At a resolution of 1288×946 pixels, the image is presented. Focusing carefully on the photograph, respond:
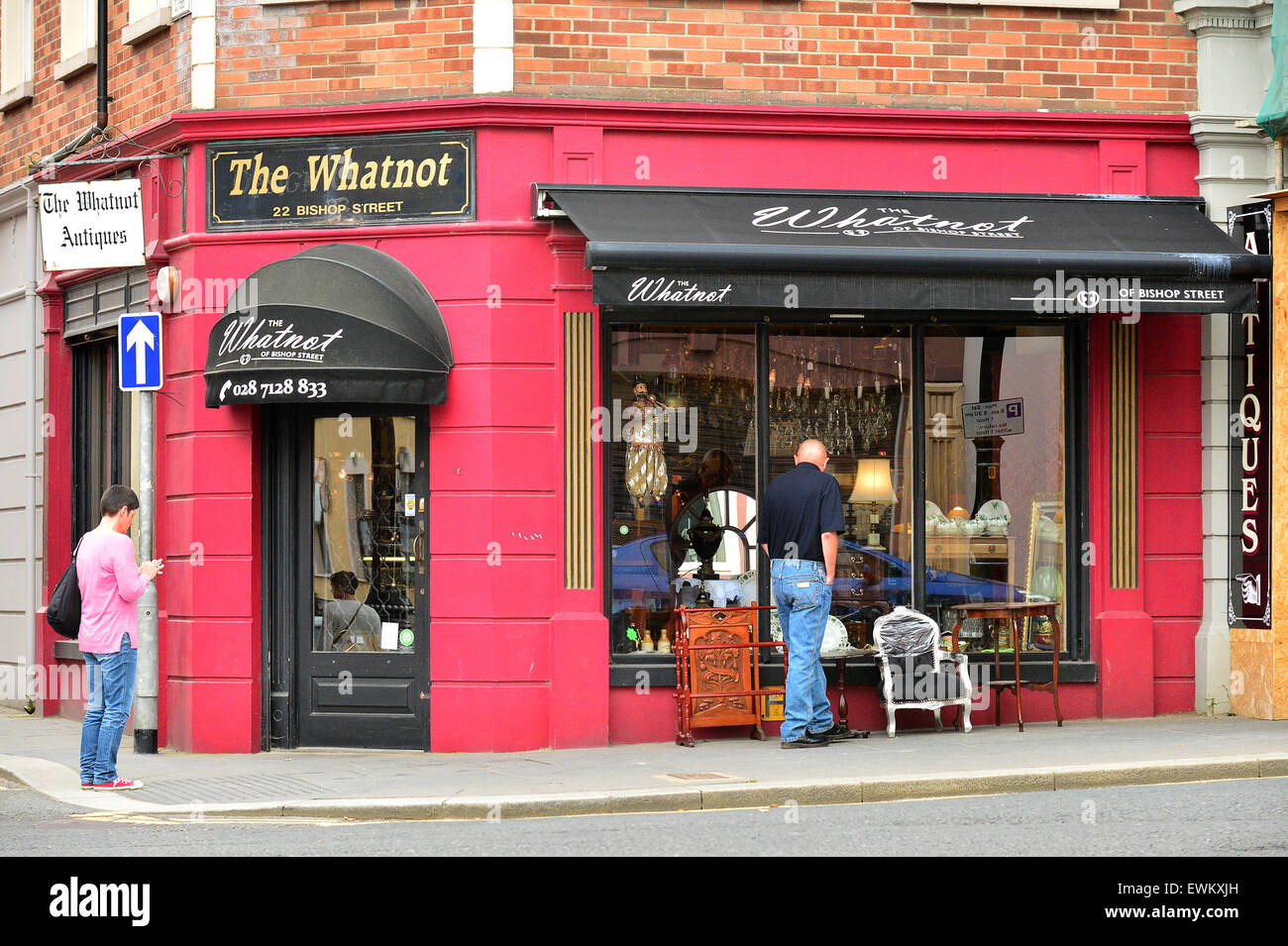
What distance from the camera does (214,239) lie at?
1223cm

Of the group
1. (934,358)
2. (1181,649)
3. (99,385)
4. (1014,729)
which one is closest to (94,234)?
(99,385)

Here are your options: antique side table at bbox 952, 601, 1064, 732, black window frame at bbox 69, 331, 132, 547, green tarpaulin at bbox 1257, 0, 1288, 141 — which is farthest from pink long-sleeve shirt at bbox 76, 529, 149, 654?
green tarpaulin at bbox 1257, 0, 1288, 141

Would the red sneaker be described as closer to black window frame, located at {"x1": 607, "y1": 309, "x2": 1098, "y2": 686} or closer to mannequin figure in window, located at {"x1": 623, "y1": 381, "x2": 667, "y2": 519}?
→ mannequin figure in window, located at {"x1": 623, "y1": 381, "x2": 667, "y2": 519}

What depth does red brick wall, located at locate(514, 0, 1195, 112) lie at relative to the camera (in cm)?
1187

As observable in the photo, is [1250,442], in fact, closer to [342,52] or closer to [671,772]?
[671,772]

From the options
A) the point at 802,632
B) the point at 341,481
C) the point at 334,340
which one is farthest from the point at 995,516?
the point at 334,340

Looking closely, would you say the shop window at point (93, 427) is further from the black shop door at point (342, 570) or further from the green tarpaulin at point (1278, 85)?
the green tarpaulin at point (1278, 85)

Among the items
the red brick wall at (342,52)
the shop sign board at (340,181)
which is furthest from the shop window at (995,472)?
the red brick wall at (342,52)

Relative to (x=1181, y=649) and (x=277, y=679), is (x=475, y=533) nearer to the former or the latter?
(x=277, y=679)

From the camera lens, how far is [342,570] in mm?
12188

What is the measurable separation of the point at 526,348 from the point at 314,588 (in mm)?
2495

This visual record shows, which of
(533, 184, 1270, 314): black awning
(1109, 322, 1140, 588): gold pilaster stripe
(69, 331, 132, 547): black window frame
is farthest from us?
(69, 331, 132, 547): black window frame

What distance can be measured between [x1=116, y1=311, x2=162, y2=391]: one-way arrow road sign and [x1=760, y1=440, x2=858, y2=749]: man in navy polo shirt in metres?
4.72

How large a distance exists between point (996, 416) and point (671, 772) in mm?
4286
